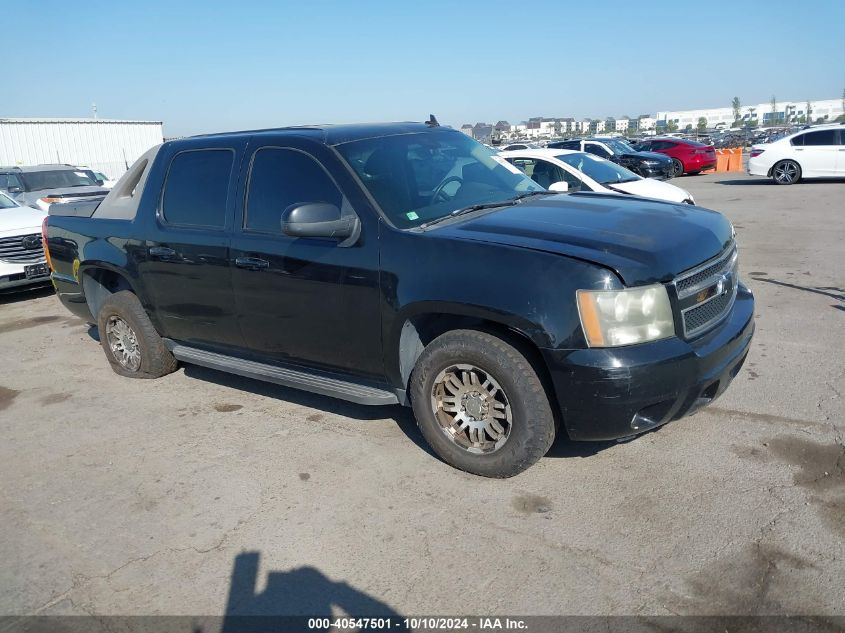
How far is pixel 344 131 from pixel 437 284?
1.46 meters

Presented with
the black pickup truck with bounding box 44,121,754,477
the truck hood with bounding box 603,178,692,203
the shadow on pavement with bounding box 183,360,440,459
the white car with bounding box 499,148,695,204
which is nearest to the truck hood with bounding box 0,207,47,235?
the black pickup truck with bounding box 44,121,754,477

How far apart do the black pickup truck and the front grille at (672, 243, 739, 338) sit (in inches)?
0.6

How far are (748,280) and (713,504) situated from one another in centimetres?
537

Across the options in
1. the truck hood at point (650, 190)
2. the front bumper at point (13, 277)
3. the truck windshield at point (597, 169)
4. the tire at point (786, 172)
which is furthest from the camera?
Answer: the tire at point (786, 172)

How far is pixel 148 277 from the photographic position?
17.5 ft

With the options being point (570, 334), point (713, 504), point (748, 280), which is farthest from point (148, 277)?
point (748, 280)

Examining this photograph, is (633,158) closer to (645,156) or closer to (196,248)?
(645,156)

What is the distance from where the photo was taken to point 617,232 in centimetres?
377

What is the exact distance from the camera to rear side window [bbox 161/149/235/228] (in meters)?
4.82

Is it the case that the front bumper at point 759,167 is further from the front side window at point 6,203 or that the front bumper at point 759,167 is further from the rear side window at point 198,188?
the rear side window at point 198,188

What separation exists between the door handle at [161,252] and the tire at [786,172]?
1930 centimetres

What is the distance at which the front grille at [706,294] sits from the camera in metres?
3.58

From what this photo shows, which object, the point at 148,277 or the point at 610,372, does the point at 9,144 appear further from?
the point at 610,372

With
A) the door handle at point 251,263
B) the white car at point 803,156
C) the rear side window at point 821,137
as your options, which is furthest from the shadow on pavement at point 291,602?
the rear side window at point 821,137
